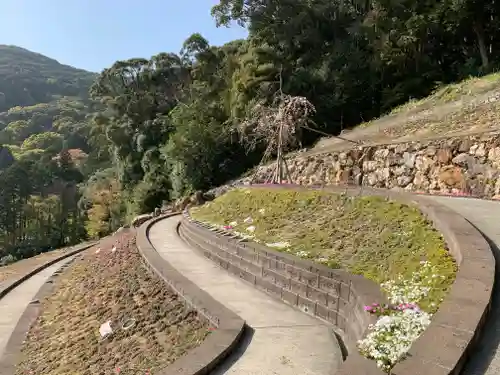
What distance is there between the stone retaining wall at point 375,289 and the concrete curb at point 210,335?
120cm

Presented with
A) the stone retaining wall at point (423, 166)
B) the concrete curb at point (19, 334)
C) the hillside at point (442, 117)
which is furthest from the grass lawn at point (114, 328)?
the hillside at point (442, 117)

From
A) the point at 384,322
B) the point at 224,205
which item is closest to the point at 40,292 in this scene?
the point at 224,205

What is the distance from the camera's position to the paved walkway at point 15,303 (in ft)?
30.0

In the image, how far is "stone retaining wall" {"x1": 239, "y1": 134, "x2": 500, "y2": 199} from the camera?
373 inches

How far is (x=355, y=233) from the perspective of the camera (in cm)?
663

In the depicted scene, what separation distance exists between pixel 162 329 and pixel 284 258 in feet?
6.97

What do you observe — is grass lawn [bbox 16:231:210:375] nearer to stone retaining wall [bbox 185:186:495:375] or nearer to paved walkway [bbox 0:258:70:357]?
paved walkway [bbox 0:258:70:357]

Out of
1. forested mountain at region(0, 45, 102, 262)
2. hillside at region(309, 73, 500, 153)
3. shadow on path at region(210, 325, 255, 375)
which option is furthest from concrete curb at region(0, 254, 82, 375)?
forested mountain at region(0, 45, 102, 262)

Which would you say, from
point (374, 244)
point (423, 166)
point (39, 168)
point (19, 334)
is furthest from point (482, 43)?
point (39, 168)

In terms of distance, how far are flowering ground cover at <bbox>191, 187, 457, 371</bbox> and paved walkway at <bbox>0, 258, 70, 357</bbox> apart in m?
5.43

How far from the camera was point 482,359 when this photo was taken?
103 inches

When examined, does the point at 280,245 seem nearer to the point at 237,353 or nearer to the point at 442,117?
the point at 237,353

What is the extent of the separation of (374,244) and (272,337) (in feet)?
6.88

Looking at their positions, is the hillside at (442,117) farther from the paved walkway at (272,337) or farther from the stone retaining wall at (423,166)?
the paved walkway at (272,337)
